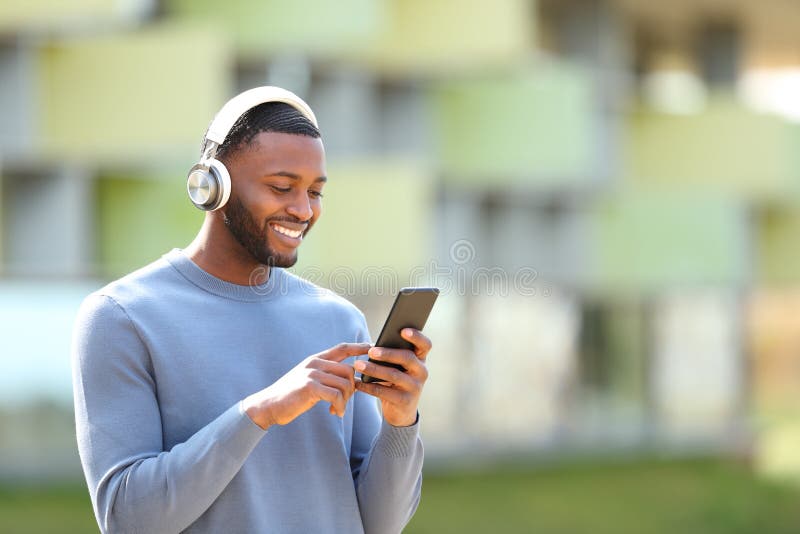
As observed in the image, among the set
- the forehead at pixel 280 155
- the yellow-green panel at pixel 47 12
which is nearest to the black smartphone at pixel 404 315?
the forehead at pixel 280 155

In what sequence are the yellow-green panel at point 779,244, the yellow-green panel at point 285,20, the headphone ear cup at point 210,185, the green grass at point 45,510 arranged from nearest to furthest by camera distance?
1. the headphone ear cup at point 210,185
2. the yellow-green panel at point 285,20
3. the green grass at point 45,510
4. the yellow-green panel at point 779,244

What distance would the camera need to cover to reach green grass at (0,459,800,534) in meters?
18.9

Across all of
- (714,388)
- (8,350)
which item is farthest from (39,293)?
(714,388)

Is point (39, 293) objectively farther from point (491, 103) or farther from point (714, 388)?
point (714, 388)

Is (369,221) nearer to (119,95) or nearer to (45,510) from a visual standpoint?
(119,95)

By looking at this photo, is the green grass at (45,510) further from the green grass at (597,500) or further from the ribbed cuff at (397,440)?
the ribbed cuff at (397,440)

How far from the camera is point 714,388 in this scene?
986 inches

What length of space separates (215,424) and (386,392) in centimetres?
35

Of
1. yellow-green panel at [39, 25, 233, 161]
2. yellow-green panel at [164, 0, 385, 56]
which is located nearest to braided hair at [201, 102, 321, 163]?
yellow-green panel at [39, 25, 233, 161]

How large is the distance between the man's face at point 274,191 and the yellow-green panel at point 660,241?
18311mm

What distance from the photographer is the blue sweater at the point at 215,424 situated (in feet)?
9.75

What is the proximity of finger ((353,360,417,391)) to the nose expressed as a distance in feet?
1.06

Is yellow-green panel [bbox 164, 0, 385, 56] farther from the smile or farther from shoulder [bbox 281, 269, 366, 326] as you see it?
the smile

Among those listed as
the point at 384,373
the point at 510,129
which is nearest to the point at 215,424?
the point at 384,373
